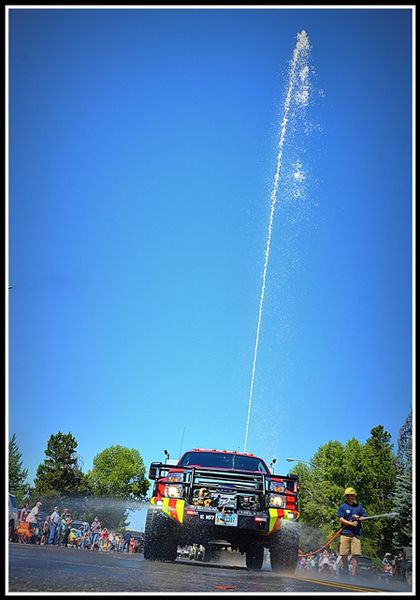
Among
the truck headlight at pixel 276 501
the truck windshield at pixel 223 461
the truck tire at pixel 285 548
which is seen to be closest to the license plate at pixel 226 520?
the truck headlight at pixel 276 501

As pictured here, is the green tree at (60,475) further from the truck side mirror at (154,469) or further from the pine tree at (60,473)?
the truck side mirror at (154,469)

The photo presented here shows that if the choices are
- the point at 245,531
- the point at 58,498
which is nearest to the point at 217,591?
the point at 245,531

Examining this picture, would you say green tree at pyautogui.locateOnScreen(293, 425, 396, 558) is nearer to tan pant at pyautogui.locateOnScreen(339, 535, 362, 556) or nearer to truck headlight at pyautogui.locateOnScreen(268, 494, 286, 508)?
tan pant at pyautogui.locateOnScreen(339, 535, 362, 556)

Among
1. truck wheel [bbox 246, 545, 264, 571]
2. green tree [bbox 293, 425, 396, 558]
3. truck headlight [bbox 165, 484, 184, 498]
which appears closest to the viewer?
truck headlight [bbox 165, 484, 184, 498]

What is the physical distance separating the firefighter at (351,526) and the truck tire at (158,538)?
2.87 m

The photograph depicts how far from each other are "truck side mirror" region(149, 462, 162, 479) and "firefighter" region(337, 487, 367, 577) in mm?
3140

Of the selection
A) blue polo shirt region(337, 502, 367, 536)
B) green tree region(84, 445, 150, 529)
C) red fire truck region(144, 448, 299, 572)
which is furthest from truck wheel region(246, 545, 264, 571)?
green tree region(84, 445, 150, 529)

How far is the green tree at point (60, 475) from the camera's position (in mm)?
82750

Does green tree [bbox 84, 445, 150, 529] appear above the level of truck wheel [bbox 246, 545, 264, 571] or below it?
below

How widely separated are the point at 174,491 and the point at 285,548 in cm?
202

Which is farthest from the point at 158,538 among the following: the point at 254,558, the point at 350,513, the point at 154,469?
the point at 350,513

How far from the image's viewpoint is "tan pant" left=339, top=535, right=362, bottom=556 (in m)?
11.2

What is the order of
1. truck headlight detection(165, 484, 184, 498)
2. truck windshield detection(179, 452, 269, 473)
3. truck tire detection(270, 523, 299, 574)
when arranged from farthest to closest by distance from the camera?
truck windshield detection(179, 452, 269, 473)
truck tire detection(270, 523, 299, 574)
truck headlight detection(165, 484, 184, 498)

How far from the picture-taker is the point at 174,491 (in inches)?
393
